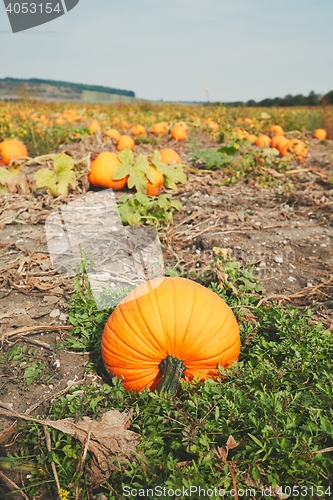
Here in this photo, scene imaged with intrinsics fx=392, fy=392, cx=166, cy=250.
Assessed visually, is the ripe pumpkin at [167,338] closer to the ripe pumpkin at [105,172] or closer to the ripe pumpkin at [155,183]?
the ripe pumpkin at [155,183]

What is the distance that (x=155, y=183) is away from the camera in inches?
198

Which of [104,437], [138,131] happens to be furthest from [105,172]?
[138,131]

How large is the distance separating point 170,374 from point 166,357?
0.11 metres

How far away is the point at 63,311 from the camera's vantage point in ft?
9.55

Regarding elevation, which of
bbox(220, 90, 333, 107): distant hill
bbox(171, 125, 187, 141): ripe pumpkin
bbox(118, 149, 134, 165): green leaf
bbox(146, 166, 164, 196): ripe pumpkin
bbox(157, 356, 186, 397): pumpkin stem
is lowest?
bbox(157, 356, 186, 397): pumpkin stem

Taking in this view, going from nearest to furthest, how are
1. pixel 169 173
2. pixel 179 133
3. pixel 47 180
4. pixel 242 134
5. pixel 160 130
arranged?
1. pixel 47 180
2. pixel 169 173
3. pixel 242 134
4. pixel 179 133
5. pixel 160 130

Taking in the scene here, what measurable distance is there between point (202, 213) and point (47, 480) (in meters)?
3.37

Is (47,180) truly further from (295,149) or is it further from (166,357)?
(295,149)

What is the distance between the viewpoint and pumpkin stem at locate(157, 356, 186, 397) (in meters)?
2.15

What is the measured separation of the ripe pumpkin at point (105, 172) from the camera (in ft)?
16.9

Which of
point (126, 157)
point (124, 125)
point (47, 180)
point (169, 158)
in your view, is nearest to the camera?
point (47, 180)

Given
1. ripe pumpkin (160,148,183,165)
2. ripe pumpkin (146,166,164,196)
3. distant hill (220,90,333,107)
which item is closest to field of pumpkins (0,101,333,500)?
ripe pumpkin (146,166,164,196)

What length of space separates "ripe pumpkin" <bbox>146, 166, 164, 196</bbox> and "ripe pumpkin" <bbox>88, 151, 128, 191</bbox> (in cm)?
39

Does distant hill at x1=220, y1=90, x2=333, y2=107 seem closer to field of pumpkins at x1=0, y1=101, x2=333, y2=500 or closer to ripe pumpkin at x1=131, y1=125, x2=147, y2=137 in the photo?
ripe pumpkin at x1=131, y1=125, x2=147, y2=137
